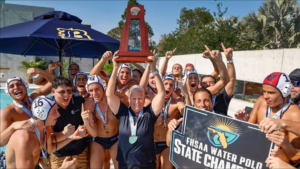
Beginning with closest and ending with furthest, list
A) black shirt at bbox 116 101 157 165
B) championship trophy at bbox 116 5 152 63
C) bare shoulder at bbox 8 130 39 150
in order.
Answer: bare shoulder at bbox 8 130 39 150 → black shirt at bbox 116 101 157 165 → championship trophy at bbox 116 5 152 63

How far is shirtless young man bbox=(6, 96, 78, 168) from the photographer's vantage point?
216cm

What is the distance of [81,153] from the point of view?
11.6 ft

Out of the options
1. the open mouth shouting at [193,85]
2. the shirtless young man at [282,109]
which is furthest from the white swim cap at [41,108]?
the open mouth shouting at [193,85]

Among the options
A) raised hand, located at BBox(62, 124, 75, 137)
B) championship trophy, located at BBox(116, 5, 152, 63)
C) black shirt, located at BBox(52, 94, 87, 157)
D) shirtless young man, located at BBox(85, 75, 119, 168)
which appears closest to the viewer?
raised hand, located at BBox(62, 124, 75, 137)

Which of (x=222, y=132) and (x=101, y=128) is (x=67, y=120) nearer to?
(x=101, y=128)

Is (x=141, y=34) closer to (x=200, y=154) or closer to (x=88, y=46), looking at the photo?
(x=200, y=154)

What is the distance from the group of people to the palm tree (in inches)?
628

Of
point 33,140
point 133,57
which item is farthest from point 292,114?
point 33,140

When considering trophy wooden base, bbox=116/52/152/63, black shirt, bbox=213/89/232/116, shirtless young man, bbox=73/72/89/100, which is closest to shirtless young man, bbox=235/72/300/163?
black shirt, bbox=213/89/232/116

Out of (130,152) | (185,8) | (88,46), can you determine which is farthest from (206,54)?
(185,8)

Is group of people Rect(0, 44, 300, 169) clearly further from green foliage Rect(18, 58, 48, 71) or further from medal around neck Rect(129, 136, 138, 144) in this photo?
green foliage Rect(18, 58, 48, 71)

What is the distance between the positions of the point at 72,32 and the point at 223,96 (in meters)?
3.45

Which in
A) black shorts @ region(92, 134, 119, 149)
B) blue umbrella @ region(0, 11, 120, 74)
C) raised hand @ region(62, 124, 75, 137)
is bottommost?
black shorts @ region(92, 134, 119, 149)

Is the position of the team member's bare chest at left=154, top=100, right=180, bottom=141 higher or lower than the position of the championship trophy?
lower
